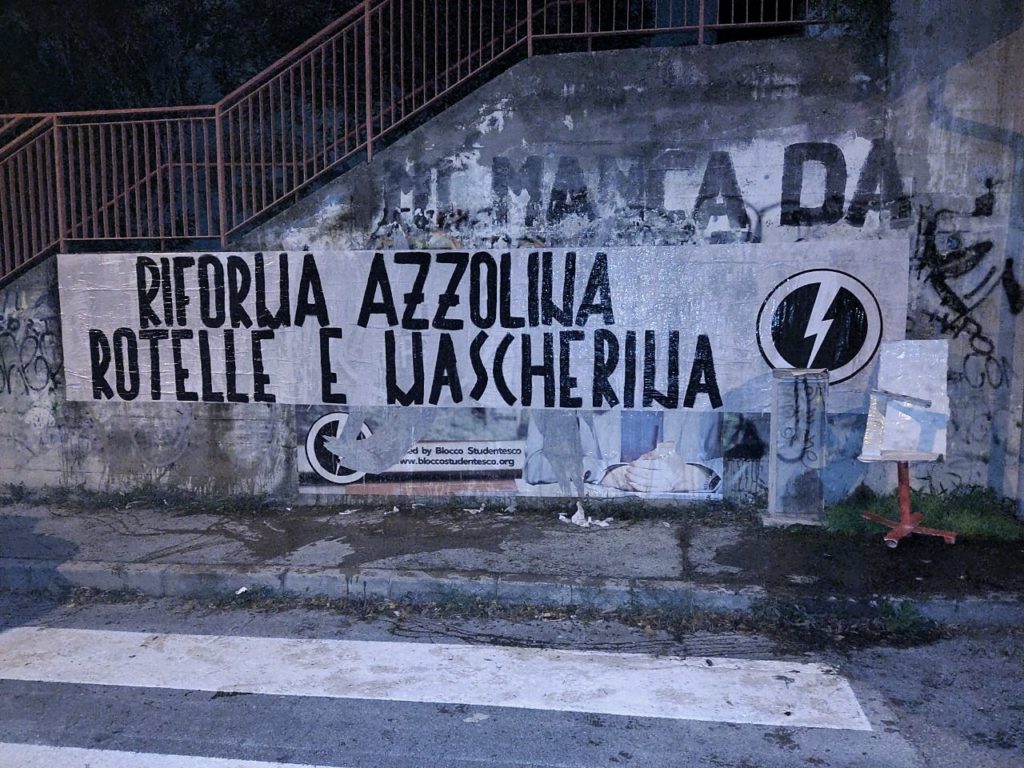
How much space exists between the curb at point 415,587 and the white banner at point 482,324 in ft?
6.37

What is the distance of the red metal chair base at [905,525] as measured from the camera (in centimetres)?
652

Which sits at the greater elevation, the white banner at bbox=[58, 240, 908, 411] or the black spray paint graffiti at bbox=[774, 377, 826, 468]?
the white banner at bbox=[58, 240, 908, 411]

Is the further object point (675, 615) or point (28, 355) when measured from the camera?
point (28, 355)

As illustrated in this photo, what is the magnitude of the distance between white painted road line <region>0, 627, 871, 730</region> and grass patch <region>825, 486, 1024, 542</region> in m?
2.26

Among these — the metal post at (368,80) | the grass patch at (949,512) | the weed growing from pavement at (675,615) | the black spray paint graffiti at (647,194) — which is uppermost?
the metal post at (368,80)

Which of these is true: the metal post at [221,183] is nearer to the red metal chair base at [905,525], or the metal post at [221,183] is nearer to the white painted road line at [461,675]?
the white painted road line at [461,675]

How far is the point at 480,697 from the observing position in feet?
15.3

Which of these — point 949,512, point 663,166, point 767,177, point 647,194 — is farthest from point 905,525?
point 663,166

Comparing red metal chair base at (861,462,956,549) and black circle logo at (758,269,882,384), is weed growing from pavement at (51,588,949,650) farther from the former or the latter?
black circle logo at (758,269,882,384)

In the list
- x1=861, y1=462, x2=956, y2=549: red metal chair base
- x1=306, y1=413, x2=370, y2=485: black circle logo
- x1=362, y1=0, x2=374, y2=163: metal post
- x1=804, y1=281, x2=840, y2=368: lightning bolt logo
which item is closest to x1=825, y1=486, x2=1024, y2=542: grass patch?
x1=861, y1=462, x2=956, y2=549: red metal chair base

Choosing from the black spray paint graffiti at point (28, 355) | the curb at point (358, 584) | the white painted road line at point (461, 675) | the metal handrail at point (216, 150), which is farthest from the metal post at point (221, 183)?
the white painted road line at point (461, 675)

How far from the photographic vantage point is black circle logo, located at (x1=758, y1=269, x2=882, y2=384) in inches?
283

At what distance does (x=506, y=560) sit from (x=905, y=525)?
303cm

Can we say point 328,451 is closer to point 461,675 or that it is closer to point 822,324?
point 461,675
